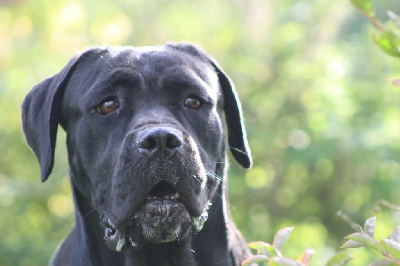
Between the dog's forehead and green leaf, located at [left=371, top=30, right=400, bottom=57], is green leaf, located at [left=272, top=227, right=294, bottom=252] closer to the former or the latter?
green leaf, located at [left=371, top=30, right=400, bottom=57]

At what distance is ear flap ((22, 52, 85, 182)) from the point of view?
3.88 m

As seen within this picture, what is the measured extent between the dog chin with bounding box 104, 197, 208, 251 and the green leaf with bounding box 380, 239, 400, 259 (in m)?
1.52

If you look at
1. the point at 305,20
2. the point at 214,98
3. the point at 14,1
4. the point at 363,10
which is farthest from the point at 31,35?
the point at 363,10

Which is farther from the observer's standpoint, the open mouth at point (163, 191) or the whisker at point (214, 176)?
the whisker at point (214, 176)

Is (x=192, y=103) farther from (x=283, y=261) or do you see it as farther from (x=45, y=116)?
A: (x=283, y=261)

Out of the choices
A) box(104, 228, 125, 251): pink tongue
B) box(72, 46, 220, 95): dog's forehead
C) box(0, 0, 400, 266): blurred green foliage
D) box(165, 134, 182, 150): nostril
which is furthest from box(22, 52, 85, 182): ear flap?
box(0, 0, 400, 266): blurred green foliage

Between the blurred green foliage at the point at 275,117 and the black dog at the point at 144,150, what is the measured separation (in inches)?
171

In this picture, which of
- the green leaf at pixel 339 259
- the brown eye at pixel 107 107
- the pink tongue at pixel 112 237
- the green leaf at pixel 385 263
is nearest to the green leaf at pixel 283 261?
the green leaf at pixel 339 259

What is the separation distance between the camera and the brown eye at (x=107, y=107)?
144 inches

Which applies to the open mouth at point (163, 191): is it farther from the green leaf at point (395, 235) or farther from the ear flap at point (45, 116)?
the green leaf at point (395, 235)

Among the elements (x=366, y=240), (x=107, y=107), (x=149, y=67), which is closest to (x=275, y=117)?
(x=149, y=67)

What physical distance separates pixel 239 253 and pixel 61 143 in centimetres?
541

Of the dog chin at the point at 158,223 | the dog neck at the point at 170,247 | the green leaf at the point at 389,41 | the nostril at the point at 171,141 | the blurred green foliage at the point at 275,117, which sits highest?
the green leaf at the point at 389,41

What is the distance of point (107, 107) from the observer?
3660 mm
